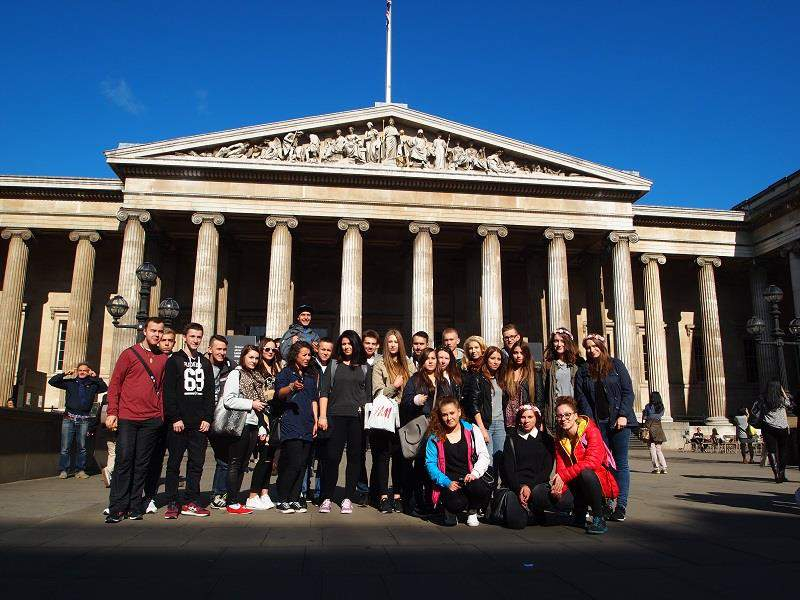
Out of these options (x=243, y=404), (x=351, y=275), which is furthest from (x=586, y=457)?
(x=351, y=275)

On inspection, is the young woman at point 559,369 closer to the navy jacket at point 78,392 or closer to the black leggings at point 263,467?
the black leggings at point 263,467

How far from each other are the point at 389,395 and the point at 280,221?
1964 centimetres

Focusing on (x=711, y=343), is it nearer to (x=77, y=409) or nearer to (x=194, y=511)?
(x=77, y=409)

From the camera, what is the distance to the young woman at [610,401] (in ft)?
25.9

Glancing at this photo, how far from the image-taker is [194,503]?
25.1 ft

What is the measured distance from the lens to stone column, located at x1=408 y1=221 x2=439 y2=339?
26328 mm

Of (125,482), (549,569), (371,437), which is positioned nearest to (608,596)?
(549,569)

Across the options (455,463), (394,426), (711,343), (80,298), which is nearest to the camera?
(455,463)

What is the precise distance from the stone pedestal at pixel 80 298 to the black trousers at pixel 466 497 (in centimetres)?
2526

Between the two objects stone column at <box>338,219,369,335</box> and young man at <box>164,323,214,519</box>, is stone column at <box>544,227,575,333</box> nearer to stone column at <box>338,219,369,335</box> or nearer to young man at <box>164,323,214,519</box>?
stone column at <box>338,219,369,335</box>

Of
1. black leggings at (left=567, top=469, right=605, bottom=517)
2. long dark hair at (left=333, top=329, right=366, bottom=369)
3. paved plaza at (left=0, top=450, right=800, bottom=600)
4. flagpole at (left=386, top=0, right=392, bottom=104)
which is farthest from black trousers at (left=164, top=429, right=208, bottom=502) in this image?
flagpole at (left=386, top=0, right=392, bottom=104)

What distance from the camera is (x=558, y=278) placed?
90.0ft

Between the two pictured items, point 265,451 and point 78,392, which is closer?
point 265,451

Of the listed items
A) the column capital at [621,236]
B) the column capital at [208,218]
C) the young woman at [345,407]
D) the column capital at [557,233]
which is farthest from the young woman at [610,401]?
the column capital at [621,236]
